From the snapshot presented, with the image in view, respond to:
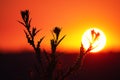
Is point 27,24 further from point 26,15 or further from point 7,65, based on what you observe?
point 7,65

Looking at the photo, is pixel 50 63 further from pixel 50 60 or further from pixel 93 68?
pixel 93 68

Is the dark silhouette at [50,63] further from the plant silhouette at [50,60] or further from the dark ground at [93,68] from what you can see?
the dark ground at [93,68]

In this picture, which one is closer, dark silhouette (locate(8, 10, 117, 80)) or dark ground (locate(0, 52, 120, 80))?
dark silhouette (locate(8, 10, 117, 80))

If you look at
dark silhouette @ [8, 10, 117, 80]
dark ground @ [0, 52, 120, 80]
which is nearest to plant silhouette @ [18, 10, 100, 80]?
dark silhouette @ [8, 10, 117, 80]

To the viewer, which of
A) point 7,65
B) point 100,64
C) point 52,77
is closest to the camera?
point 52,77

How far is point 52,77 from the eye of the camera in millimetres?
7336

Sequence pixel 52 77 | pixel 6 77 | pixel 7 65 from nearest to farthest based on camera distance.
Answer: pixel 52 77, pixel 6 77, pixel 7 65

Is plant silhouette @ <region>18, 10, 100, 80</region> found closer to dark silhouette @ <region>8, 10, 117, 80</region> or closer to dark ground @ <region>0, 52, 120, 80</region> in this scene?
dark silhouette @ <region>8, 10, 117, 80</region>

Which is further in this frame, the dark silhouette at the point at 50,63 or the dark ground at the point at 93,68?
the dark ground at the point at 93,68

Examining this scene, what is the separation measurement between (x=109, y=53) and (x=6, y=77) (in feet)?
55.3

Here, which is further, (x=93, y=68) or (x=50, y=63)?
(x=93, y=68)

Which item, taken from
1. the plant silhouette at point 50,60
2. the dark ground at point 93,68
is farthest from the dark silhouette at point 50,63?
the dark ground at point 93,68

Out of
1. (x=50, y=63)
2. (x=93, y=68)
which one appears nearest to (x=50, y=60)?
(x=50, y=63)

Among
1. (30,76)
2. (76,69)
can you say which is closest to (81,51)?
(76,69)
